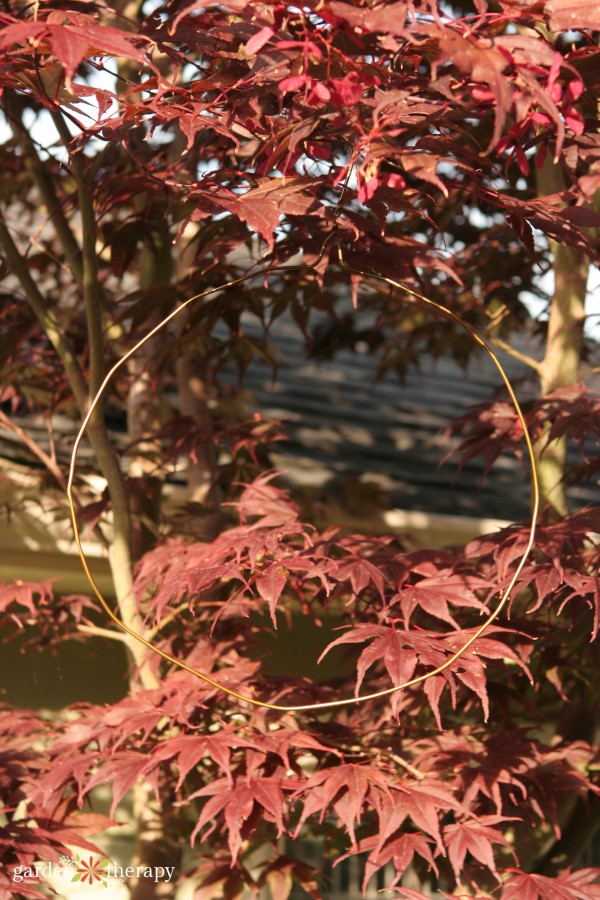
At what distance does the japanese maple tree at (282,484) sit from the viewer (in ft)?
4.35

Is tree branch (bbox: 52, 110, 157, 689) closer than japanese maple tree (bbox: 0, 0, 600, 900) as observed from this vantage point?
No

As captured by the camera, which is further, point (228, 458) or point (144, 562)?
point (228, 458)

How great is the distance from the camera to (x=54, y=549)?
297 cm

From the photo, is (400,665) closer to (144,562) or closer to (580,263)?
(144,562)

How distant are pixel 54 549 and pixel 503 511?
5.82ft

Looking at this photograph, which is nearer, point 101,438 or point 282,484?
point 101,438

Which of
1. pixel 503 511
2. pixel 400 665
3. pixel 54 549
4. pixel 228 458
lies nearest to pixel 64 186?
pixel 228 458

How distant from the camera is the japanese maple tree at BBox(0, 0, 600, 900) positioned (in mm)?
1327

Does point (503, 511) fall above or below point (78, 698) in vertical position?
above

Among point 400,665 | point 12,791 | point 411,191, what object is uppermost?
point 411,191

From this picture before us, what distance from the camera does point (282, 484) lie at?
10.1 ft

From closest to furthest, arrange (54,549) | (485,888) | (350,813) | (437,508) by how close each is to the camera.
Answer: (350,813) → (485,888) → (54,549) → (437,508)

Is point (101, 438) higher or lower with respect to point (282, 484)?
higher

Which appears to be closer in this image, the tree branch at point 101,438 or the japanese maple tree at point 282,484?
the japanese maple tree at point 282,484
